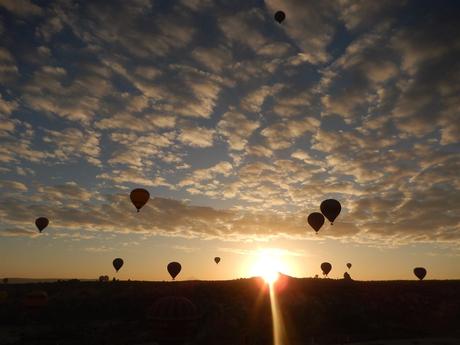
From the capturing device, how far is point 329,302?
55.5m

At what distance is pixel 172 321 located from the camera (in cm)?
2144

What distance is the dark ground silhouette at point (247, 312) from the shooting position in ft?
155

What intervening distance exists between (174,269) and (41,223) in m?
23.7

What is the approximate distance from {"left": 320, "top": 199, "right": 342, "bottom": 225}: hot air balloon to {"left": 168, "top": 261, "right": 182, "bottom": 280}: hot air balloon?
29.3 m

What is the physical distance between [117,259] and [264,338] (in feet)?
178

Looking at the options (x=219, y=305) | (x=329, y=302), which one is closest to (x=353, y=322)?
(x=329, y=302)

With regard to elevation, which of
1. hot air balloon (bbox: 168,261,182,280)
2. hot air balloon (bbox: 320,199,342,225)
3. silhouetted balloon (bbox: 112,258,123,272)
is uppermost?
silhouetted balloon (bbox: 112,258,123,272)

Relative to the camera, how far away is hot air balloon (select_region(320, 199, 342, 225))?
5488 cm

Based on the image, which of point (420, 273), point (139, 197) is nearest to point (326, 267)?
point (420, 273)

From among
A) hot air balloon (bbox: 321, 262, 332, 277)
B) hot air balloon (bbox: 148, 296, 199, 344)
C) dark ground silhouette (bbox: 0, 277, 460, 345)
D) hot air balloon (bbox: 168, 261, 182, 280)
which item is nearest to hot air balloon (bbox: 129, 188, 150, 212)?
dark ground silhouette (bbox: 0, 277, 460, 345)

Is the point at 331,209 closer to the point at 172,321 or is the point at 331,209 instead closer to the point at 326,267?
the point at 326,267

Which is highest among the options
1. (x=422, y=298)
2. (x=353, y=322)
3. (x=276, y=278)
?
(x=276, y=278)

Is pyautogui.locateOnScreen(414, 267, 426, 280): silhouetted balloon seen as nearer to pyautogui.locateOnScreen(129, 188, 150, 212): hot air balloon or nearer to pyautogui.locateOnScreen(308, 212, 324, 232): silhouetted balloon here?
pyautogui.locateOnScreen(308, 212, 324, 232): silhouetted balloon

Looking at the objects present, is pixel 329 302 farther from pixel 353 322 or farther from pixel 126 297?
pixel 126 297
